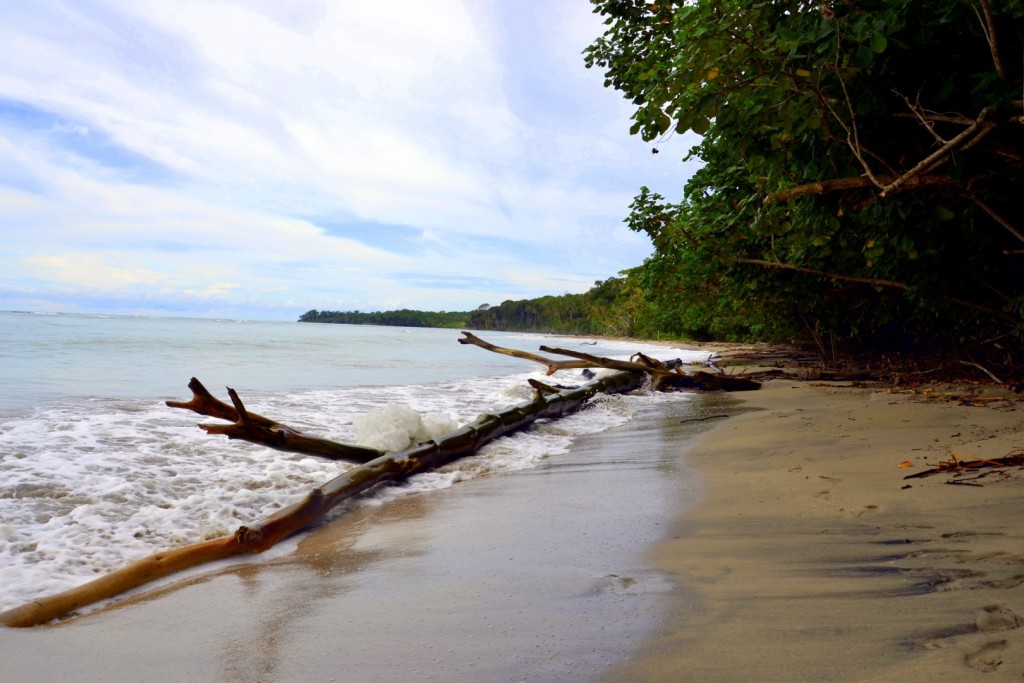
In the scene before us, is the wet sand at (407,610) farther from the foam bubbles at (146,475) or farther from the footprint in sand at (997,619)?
the footprint in sand at (997,619)

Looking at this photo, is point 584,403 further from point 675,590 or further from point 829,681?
point 829,681

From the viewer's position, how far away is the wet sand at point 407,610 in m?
2.11

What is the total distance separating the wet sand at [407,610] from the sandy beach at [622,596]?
1 cm

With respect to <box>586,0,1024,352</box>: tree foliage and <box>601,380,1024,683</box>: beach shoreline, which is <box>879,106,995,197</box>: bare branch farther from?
<box>601,380,1024,683</box>: beach shoreline

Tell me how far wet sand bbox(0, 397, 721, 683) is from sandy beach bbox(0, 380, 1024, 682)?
0.01 metres

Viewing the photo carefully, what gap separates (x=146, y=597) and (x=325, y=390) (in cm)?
1020

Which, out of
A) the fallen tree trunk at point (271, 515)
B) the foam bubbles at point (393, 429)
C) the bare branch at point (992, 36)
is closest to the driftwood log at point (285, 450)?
the fallen tree trunk at point (271, 515)

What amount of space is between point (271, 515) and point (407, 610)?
1.50 metres

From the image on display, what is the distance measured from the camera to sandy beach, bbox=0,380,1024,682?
2.00 meters

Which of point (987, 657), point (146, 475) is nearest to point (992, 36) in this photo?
point (987, 657)

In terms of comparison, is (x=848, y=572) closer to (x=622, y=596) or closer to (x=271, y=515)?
(x=622, y=596)

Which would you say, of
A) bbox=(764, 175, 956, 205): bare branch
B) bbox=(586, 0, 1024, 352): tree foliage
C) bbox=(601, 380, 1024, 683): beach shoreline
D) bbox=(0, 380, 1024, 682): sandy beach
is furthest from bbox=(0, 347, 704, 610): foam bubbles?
bbox=(586, 0, 1024, 352): tree foliage

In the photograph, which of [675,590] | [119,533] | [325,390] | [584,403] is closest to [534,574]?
[675,590]

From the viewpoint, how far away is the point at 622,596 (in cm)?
253
